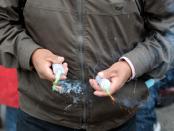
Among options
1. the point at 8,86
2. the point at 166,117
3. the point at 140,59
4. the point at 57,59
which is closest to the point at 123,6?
the point at 140,59

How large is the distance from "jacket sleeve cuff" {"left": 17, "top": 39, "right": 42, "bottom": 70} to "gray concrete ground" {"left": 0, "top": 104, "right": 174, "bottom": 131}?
7.29 feet

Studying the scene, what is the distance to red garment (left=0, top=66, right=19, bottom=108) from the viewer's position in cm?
257

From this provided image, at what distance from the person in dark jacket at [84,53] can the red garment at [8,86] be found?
2.89 feet

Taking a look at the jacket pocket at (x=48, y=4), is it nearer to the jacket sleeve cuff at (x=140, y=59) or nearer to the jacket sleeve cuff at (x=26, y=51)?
the jacket sleeve cuff at (x=26, y=51)

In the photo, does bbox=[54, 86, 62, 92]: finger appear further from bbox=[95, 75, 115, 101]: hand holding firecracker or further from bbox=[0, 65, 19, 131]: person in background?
bbox=[0, 65, 19, 131]: person in background

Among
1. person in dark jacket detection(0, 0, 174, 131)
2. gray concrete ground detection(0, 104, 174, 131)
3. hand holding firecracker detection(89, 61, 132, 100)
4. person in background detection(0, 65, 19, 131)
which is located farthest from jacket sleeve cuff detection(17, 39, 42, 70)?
gray concrete ground detection(0, 104, 174, 131)

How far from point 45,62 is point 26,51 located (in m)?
0.12

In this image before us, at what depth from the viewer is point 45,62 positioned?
1.48 m

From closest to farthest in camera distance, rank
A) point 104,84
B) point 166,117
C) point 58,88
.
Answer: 1. point 104,84
2. point 58,88
3. point 166,117

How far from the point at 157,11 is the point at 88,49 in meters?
0.29

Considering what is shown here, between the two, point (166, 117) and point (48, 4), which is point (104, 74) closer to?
point (48, 4)

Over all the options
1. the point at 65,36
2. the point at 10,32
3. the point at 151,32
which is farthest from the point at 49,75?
the point at 151,32

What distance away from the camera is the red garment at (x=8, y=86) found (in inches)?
101

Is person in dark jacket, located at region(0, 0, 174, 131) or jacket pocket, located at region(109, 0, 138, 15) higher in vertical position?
jacket pocket, located at region(109, 0, 138, 15)
